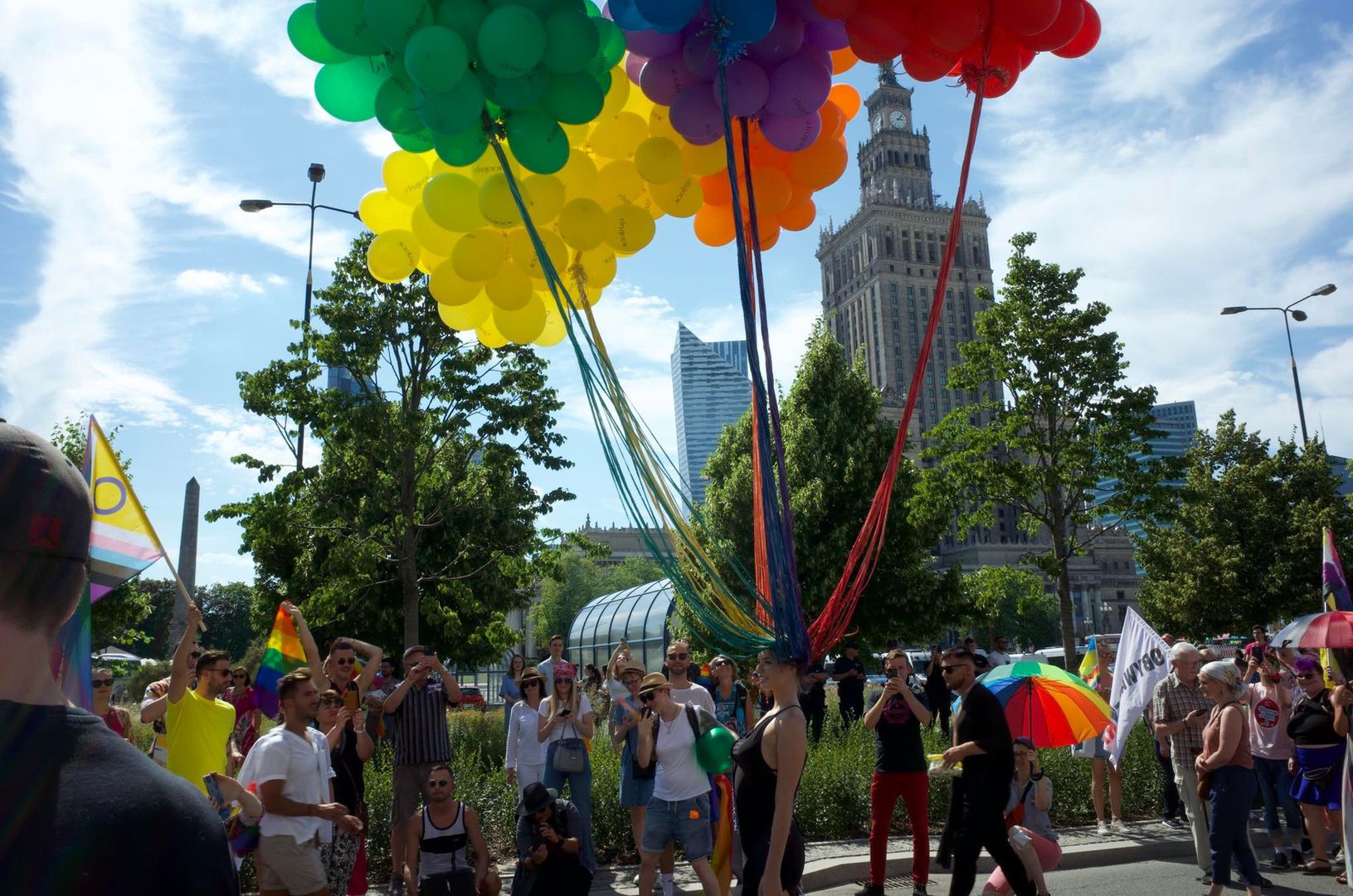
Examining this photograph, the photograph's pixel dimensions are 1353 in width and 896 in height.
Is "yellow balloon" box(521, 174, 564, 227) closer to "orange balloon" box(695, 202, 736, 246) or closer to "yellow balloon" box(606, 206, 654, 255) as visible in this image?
"yellow balloon" box(606, 206, 654, 255)

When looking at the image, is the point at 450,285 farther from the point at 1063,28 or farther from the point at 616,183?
the point at 1063,28

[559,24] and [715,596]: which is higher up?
[559,24]

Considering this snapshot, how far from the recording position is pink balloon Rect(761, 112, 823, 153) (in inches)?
255

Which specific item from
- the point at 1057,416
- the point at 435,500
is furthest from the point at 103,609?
the point at 1057,416

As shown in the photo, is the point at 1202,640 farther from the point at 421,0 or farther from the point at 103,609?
the point at 421,0

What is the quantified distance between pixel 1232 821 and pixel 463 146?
6917 mm

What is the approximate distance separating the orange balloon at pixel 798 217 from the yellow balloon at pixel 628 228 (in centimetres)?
105

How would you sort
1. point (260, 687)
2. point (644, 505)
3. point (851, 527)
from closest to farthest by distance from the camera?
point (644, 505)
point (260, 687)
point (851, 527)

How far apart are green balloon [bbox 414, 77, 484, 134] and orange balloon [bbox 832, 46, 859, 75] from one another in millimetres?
2701

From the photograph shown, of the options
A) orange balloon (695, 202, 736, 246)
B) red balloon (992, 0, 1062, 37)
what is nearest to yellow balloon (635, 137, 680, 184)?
orange balloon (695, 202, 736, 246)

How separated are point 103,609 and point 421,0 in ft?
52.9

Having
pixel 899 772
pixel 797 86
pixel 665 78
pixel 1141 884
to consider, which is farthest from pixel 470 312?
pixel 1141 884

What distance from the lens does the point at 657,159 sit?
6660mm

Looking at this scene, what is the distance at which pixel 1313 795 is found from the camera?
350 inches
